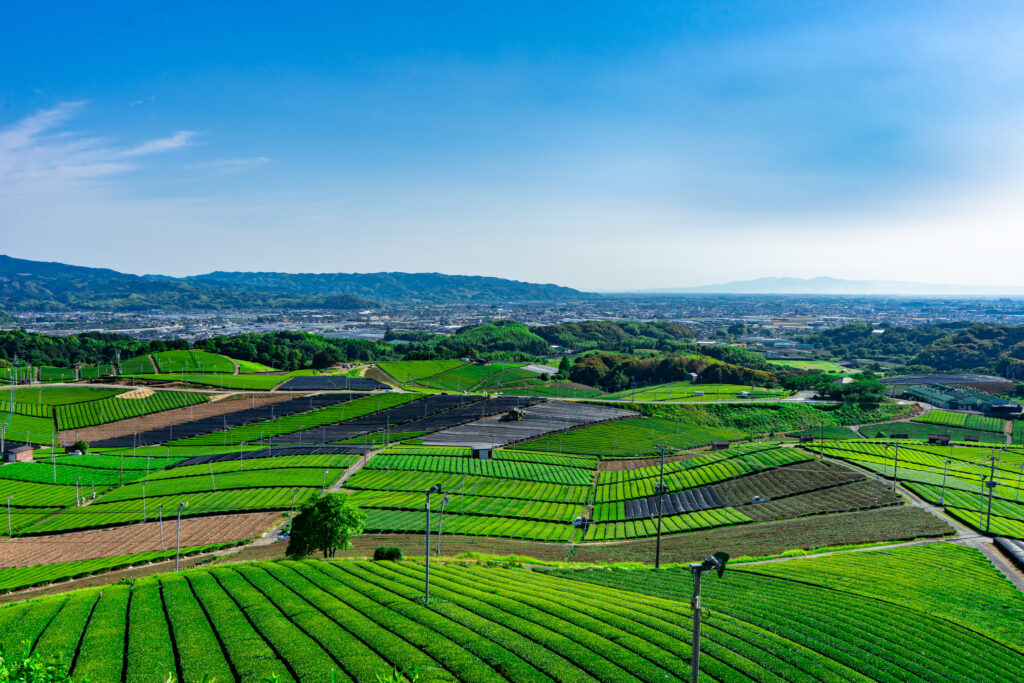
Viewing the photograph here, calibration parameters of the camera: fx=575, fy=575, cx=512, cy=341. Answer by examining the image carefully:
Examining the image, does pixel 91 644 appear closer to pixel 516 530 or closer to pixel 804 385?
pixel 516 530

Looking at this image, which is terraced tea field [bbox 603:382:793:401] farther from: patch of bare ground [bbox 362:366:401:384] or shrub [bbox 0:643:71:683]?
shrub [bbox 0:643:71:683]

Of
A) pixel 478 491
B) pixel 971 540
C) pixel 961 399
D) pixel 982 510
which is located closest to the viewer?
pixel 971 540

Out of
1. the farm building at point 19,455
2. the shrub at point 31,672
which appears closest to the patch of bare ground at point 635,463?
the shrub at point 31,672

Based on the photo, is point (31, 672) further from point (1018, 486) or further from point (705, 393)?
point (705, 393)

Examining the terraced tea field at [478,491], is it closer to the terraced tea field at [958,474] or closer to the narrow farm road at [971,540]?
Answer: the narrow farm road at [971,540]

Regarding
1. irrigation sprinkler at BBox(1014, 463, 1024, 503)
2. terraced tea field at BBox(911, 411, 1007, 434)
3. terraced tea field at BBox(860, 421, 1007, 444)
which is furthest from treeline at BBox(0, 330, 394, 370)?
irrigation sprinkler at BBox(1014, 463, 1024, 503)

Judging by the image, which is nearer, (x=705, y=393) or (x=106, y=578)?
(x=106, y=578)

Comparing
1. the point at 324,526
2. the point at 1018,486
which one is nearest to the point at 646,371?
the point at 1018,486
